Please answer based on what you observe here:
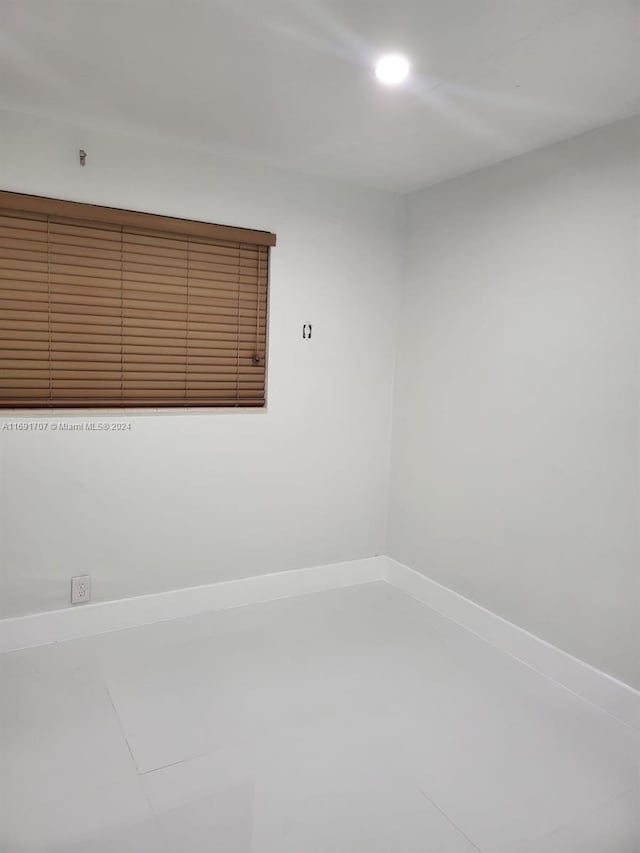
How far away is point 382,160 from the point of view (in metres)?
3.06

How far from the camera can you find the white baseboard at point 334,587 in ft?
8.52

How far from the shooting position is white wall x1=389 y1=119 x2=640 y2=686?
2.48m

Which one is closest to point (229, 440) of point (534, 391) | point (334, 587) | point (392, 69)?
point (334, 587)

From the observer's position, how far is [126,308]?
9.71 feet

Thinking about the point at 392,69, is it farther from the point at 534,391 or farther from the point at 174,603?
the point at 174,603

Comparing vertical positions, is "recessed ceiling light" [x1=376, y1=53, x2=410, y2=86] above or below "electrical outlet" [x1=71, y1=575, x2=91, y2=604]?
above

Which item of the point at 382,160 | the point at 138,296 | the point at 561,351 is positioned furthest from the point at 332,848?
the point at 382,160

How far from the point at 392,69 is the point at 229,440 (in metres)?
1.96

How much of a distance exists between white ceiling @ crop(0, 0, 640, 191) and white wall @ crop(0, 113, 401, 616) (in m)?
0.24

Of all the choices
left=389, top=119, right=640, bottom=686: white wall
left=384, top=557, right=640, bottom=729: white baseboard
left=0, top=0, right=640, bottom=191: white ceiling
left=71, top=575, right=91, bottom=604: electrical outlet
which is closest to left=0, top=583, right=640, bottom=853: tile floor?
left=384, top=557, right=640, bottom=729: white baseboard

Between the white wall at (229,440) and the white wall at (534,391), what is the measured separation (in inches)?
10.7

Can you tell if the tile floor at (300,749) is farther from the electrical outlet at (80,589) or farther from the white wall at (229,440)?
the white wall at (229,440)

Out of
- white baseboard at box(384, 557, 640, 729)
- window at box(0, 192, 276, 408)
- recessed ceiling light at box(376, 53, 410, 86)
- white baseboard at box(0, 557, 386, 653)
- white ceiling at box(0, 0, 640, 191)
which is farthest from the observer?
white baseboard at box(0, 557, 386, 653)

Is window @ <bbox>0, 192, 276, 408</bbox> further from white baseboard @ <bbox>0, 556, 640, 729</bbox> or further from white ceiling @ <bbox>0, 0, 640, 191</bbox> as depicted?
white baseboard @ <bbox>0, 556, 640, 729</bbox>
